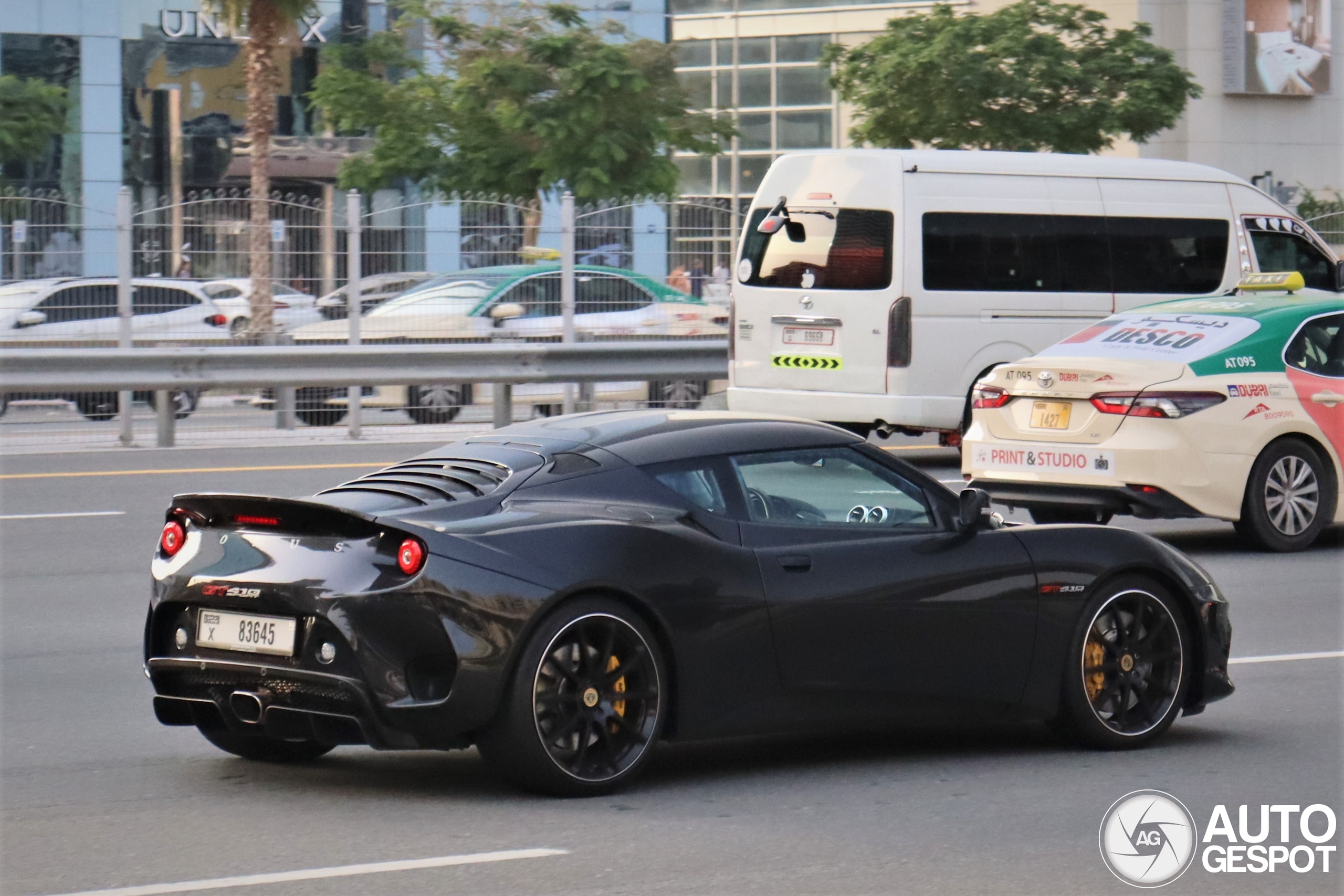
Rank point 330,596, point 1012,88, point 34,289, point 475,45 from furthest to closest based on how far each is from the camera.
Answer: point 475,45
point 1012,88
point 34,289
point 330,596

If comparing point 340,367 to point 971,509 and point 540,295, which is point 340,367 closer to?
point 540,295

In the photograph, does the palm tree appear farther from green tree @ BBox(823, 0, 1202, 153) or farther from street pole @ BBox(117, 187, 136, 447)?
green tree @ BBox(823, 0, 1202, 153)

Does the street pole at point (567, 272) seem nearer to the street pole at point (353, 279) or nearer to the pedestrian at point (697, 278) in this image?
the pedestrian at point (697, 278)

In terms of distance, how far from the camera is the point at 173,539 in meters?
6.23

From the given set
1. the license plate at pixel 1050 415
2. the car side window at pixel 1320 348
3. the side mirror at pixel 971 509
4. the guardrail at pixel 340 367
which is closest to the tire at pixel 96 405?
Answer: the guardrail at pixel 340 367

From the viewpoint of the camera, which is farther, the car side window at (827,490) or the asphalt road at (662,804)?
the car side window at (827,490)

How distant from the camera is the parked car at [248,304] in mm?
18531

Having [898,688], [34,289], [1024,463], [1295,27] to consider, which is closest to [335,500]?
[898,688]

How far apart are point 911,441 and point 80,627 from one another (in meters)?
11.9

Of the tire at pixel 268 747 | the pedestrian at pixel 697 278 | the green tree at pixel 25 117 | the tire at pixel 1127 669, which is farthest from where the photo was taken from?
the green tree at pixel 25 117

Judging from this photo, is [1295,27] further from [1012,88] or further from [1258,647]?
[1258,647]

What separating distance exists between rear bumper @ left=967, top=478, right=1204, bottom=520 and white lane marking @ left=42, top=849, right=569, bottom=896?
6.31 metres

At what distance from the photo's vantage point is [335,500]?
20.1ft

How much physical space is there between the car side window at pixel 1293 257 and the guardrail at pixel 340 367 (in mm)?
5005
